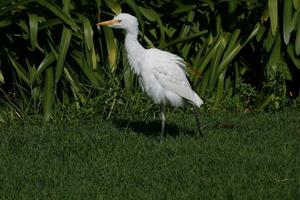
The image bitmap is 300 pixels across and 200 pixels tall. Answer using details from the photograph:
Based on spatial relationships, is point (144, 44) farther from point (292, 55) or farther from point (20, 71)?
point (292, 55)

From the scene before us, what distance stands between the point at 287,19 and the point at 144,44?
1850 millimetres

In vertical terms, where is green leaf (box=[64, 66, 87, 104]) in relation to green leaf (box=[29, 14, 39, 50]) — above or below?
below

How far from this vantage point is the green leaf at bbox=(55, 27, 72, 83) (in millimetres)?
8984

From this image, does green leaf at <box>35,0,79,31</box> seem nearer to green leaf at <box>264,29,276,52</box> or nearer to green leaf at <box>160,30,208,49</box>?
green leaf at <box>160,30,208,49</box>

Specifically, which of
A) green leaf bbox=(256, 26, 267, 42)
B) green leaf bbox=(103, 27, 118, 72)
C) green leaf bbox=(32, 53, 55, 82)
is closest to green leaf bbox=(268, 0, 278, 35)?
green leaf bbox=(256, 26, 267, 42)

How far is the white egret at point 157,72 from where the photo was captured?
7867 mm

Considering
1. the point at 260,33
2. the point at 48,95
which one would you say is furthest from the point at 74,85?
the point at 260,33

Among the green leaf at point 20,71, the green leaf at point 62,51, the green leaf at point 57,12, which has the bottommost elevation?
the green leaf at point 20,71

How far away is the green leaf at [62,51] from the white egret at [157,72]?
1.05m

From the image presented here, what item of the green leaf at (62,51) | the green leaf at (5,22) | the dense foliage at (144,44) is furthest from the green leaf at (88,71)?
the green leaf at (5,22)

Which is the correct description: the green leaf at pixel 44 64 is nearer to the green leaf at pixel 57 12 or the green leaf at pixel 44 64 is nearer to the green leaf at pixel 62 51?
the green leaf at pixel 62 51

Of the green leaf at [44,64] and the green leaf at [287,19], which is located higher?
the green leaf at [287,19]

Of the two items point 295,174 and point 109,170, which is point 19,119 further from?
point 295,174

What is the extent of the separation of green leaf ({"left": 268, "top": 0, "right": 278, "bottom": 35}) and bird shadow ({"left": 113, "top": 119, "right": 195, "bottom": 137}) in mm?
1762
